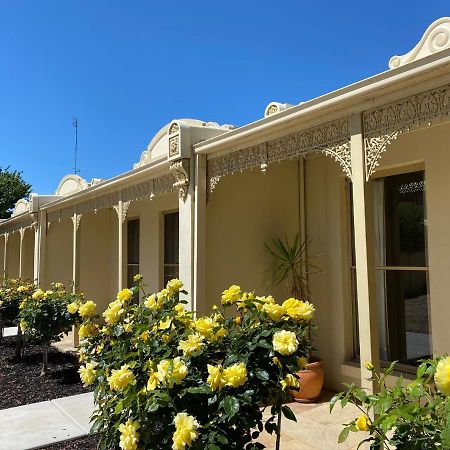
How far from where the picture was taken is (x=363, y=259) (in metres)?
3.31

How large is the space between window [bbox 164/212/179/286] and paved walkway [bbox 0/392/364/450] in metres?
3.17

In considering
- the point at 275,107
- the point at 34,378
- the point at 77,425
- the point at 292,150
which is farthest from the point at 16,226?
the point at 292,150

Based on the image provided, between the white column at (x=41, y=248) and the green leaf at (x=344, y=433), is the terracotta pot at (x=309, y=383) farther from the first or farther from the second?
the white column at (x=41, y=248)

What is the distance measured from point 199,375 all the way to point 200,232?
9.69 feet

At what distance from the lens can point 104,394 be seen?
254 centimetres

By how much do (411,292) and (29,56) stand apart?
873 centimetres

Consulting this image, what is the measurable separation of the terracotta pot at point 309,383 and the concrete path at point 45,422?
7.17 feet

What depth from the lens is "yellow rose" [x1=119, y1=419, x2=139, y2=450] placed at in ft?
6.56

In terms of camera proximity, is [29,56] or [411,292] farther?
[29,56]

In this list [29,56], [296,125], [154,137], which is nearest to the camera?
[296,125]

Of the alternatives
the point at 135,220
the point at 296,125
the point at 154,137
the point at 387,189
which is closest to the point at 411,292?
the point at 387,189

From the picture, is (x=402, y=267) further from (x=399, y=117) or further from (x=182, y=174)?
(x=182, y=174)

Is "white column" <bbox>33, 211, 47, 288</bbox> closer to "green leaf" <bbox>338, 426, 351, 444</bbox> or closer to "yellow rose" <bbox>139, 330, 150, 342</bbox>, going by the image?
"yellow rose" <bbox>139, 330, 150, 342</bbox>

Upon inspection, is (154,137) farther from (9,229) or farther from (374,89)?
(9,229)
